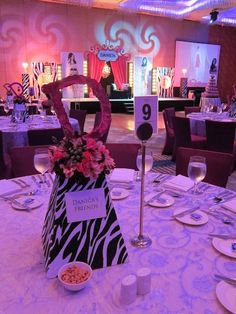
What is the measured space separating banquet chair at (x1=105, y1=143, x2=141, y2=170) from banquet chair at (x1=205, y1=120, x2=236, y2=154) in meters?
1.91

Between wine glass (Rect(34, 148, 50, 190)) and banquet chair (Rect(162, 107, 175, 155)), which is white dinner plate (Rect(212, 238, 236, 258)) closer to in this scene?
wine glass (Rect(34, 148, 50, 190))

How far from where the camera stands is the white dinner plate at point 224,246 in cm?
103

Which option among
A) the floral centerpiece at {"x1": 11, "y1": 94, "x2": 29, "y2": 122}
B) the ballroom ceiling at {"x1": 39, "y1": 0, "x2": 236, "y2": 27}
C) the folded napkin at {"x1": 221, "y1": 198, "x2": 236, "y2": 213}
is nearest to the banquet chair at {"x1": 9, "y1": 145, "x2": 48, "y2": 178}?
the folded napkin at {"x1": 221, "y1": 198, "x2": 236, "y2": 213}

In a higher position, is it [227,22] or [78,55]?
[227,22]

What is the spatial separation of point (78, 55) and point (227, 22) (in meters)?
6.62

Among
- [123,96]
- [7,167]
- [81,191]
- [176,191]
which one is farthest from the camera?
Answer: [123,96]

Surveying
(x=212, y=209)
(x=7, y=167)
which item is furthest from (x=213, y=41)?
(x=212, y=209)

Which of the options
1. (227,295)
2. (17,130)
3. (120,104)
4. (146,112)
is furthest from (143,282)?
(120,104)

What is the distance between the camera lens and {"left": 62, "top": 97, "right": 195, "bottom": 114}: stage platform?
10.7 m

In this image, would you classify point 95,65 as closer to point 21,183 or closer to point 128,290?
point 21,183

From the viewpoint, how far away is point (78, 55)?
11.2m

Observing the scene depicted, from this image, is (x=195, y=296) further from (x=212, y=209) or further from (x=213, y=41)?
(x=213, y=41)

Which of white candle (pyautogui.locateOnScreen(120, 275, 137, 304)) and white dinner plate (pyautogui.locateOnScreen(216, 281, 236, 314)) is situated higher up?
white candle (pyautogui.locateOnScreen(120, 275, 137, 304))

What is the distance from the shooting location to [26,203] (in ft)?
4.57
